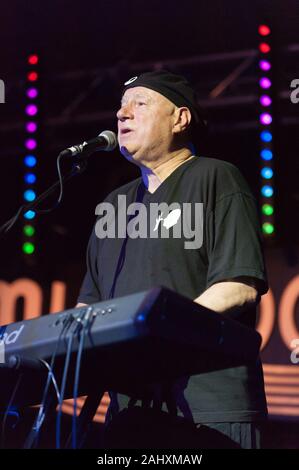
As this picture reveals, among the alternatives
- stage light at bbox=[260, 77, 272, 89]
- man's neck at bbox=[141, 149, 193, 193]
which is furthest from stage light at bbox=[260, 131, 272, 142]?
man's neck at bbox=[141, 149, 193, 193]

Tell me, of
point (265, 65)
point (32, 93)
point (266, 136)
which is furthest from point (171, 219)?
point (32, 93)

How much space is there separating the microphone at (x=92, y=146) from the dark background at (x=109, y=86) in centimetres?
255

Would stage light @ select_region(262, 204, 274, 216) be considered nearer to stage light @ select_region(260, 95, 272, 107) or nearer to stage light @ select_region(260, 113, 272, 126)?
stage light @ select_region(260, 113, 272, 126)

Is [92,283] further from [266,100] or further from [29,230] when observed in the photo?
[29,230]

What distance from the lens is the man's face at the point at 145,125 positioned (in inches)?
84.4

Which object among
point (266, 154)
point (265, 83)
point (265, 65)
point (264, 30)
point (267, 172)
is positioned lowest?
point (267, 172)

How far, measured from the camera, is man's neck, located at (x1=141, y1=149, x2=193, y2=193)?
2.13m

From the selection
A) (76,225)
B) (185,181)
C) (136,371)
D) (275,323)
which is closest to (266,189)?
(275,323)

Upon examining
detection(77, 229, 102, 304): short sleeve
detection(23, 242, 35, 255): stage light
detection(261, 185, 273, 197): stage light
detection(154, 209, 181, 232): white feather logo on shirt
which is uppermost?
detection(261, 185, 273, 197): stage light

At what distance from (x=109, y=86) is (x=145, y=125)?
3043 millimetres

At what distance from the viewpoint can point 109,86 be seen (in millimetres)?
5102

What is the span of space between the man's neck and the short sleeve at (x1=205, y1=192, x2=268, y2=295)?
0.35 metres

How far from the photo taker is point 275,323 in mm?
4602

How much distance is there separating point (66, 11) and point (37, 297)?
2140 millimetres
